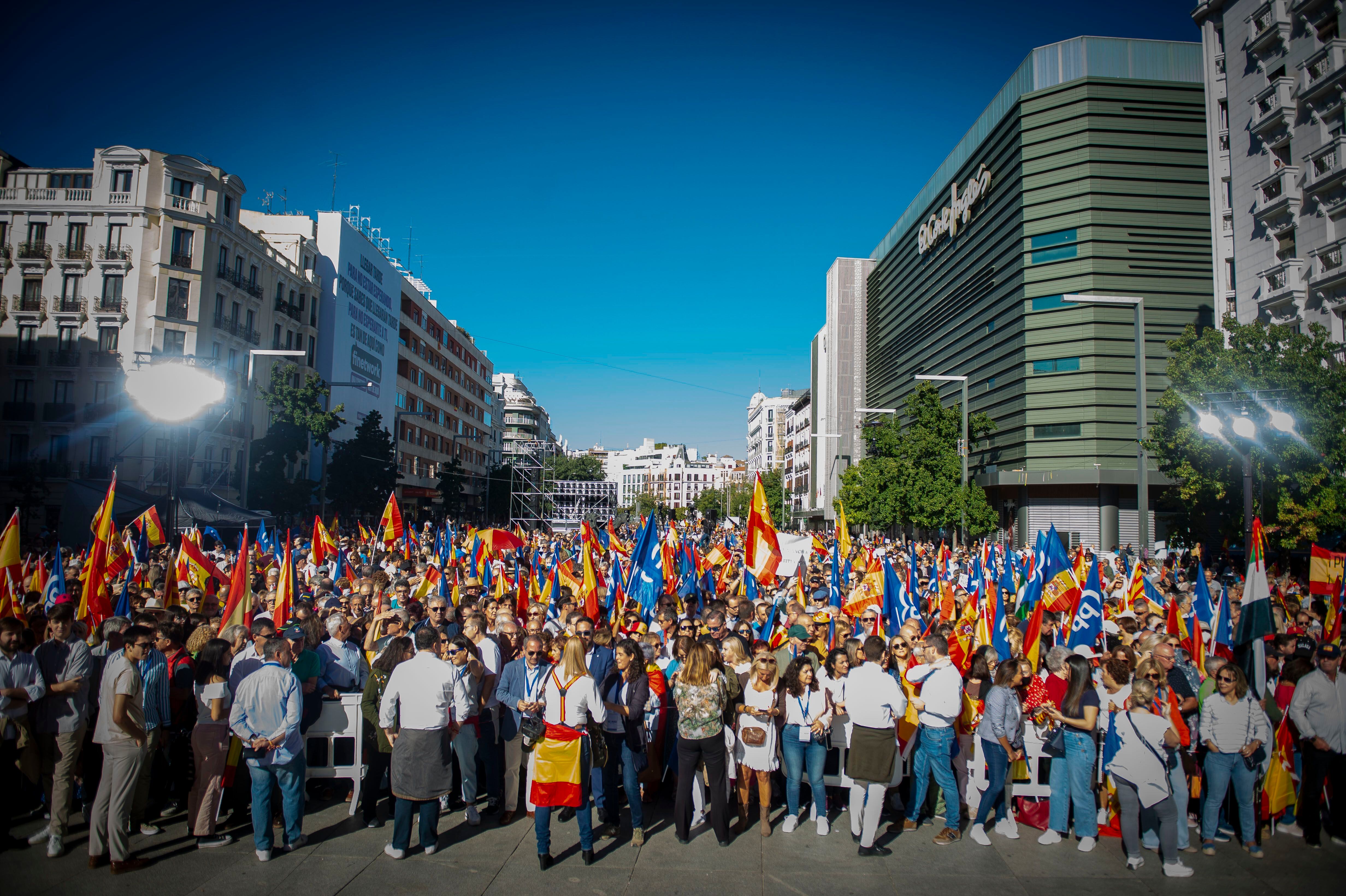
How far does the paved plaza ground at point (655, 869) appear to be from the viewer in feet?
18.4

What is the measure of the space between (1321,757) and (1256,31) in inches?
1266

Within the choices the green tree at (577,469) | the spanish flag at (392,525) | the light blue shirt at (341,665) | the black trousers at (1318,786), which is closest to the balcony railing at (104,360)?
the spanish flag at (392,525)

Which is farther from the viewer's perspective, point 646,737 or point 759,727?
point 646,737

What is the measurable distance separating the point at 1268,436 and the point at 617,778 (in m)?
19.2

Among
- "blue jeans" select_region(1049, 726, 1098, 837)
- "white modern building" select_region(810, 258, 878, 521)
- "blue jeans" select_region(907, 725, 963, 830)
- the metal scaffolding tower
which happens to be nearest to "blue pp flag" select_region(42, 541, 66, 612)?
"blue jeans" select_region(907, 725, 963, 830)

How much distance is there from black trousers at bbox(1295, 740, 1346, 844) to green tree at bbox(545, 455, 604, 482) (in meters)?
100

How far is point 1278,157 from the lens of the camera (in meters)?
28.2

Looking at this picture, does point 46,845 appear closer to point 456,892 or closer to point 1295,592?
point 456,892

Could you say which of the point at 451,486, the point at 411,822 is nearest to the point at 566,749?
the point at 411,822

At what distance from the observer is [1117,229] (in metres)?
35.7

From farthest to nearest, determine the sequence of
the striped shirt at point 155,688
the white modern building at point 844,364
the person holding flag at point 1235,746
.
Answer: the white modern building at point 844,364
the person holding flag at point 1235,746
the striped shirt at point 155,688

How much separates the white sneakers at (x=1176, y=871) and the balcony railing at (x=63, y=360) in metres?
42.0

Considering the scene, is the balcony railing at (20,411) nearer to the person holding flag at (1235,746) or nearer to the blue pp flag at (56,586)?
the blue pp flag at (56,586)

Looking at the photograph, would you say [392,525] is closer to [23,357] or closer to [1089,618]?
[1089,618]
